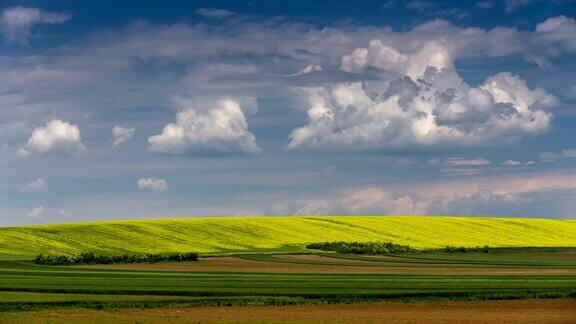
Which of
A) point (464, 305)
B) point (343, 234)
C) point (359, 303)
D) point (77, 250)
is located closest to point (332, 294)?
point (359, 303)

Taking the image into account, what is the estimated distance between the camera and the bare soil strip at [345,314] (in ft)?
147

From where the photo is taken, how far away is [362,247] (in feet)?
358

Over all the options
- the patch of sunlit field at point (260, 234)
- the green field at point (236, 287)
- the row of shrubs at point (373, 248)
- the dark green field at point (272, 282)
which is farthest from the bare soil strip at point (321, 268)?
the row of shrubs at point (373, 248)

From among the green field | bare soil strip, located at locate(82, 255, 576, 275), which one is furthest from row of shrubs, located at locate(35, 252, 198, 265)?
the green field

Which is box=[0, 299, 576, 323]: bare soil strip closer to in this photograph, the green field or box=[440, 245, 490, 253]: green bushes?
the green field

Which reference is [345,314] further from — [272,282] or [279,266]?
[279,266]

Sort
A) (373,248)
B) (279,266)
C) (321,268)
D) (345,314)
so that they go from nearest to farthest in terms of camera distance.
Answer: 1. (345,314)
2. (321,268)
3. (279,266)
4. (373,248)

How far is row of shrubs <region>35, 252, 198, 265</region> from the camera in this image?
86.3 metres

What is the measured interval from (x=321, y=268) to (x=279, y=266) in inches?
167

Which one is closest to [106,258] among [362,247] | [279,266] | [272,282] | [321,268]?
[279,266]

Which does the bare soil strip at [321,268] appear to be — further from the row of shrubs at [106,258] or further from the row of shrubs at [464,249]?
the row of shrubs at [464,249]

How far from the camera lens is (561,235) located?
141250 mm

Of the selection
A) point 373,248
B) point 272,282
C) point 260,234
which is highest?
point 260,234

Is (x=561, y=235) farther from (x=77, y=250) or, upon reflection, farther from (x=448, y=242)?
(x=77, y=250)
